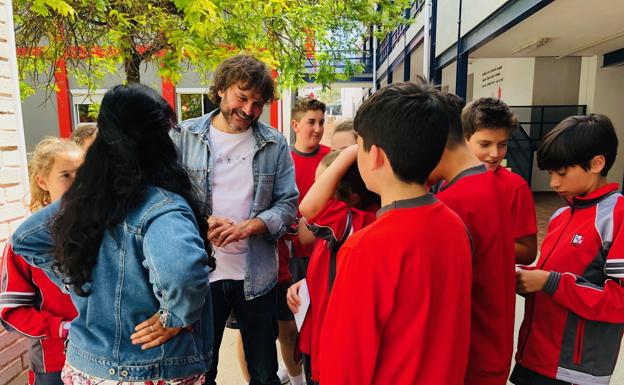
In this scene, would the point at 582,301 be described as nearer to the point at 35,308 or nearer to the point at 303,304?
the point at 303,304

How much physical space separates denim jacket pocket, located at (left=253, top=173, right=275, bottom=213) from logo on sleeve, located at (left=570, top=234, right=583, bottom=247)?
129 cm

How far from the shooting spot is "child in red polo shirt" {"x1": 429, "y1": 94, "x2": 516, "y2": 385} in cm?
117

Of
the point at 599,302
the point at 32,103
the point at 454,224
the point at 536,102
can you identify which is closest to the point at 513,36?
the point at 536,102

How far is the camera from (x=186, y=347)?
1.27 m

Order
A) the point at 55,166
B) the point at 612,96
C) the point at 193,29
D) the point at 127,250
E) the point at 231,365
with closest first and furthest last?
the point at 127,250 < the point at 55,166 < the point at 231,365 < the point at 193,29 < the point at 612,96

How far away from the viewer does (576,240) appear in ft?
4.99

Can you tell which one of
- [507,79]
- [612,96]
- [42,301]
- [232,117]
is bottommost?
[42,301]

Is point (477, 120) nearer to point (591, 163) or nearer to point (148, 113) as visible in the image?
point (591, 163)

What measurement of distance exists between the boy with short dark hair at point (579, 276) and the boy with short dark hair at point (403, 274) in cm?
59

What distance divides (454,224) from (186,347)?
885mm

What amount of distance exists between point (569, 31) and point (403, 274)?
7465 millimetres

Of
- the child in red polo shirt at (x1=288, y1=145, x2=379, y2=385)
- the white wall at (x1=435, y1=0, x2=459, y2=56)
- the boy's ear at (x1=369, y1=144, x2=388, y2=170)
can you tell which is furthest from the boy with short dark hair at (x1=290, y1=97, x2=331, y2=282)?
the white wall at (x1=435, y1=0, x2=459, y2=56)

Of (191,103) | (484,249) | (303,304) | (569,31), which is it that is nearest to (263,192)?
(303,304)

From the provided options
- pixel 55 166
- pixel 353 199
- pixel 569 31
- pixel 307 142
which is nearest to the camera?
pixel 353 199
